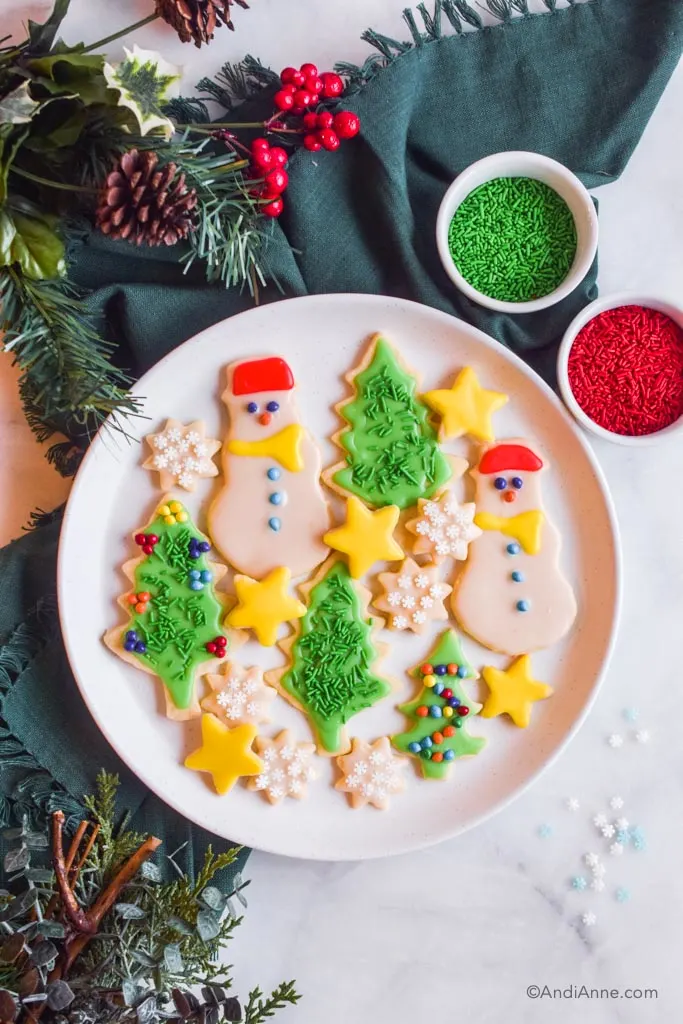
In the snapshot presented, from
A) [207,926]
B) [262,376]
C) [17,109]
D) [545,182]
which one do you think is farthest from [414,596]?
[17,109]

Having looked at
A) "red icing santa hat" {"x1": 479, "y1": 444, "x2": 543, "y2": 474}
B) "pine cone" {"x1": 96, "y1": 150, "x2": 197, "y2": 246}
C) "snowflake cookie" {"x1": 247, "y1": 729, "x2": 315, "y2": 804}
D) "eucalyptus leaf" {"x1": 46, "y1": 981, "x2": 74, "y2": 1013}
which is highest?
"pine cone" {"x1": 96, "y1": 150, "x2": 197, "y2": 246}

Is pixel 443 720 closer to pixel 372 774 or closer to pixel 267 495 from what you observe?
pixel 372 774

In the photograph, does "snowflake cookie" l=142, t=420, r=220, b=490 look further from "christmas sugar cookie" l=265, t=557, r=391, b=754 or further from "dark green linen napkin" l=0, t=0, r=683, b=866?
"christmas sugar cookie" l=265, t=557, r=391, b=754

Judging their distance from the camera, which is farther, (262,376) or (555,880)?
(555,880)

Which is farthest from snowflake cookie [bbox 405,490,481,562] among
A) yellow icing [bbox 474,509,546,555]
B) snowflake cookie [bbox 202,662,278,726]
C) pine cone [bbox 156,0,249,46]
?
pine cone [bbox 156,0,249,46]
